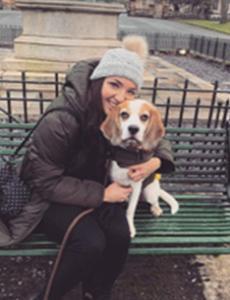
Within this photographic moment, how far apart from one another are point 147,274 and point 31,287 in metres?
0.93

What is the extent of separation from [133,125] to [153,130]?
0.18m

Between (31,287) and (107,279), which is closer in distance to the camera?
(107,279)

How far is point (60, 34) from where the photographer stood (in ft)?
32.4

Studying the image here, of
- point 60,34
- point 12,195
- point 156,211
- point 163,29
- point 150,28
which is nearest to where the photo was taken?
point 12,195

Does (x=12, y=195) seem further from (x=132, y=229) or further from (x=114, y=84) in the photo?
(x=114, y=84)

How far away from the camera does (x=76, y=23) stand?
9.75 m

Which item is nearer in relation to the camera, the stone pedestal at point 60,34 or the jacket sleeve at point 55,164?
the jacket sleeve at point 55,164

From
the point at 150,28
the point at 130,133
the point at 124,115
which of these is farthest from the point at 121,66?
the point at 150,28

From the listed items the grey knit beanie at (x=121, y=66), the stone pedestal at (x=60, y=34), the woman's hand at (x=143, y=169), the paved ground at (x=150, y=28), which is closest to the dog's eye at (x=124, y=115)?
the grey knit beanie at (x=121, y=66)

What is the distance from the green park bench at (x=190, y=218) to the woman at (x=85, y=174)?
25cm

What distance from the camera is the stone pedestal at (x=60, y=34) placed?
9625 mm

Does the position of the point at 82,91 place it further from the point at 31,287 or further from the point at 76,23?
the point at 76,23

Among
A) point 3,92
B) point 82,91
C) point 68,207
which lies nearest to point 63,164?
point 68,207

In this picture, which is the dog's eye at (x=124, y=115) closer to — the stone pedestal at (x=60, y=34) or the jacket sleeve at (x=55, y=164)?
the jacket sleeve at (x=55, y=164)
